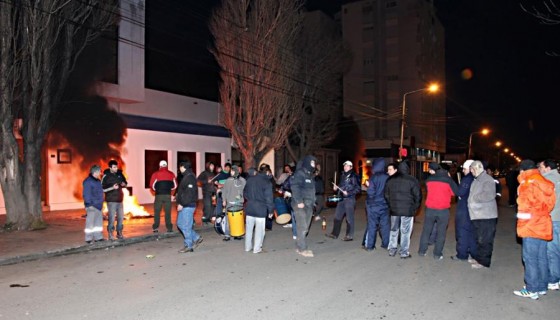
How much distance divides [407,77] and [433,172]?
5411 cm

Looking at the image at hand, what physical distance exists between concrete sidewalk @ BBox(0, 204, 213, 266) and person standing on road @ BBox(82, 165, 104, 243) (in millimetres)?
233

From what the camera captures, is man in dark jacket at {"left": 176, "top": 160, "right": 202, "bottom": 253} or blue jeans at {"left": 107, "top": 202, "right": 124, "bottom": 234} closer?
man in dark jacket at {"left": 176, "top": 160, "right": 202, "bottom": 253}

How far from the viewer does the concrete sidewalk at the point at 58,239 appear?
29.4 feet

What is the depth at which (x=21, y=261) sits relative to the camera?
8.60 meters

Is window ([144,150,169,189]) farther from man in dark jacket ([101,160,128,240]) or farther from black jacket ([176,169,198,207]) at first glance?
black jacket ([176,169,198,207])

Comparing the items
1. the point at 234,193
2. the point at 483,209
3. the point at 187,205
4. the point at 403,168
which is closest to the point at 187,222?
the point at 187,205

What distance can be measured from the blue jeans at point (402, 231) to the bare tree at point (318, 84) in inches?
572

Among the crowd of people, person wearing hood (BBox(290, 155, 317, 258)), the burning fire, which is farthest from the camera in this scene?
the burning fire

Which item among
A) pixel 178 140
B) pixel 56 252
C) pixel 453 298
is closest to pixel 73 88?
pixel 178 140

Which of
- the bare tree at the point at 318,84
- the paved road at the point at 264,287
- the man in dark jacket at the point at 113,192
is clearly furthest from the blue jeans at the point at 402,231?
the bare tree at the point at 318,84

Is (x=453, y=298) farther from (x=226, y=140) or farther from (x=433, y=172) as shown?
(x=226, y=140)

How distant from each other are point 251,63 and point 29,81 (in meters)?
9.37

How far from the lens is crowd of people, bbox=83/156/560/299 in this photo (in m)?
5.88

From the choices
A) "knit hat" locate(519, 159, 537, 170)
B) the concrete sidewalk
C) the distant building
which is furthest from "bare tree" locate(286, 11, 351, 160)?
the distant building
